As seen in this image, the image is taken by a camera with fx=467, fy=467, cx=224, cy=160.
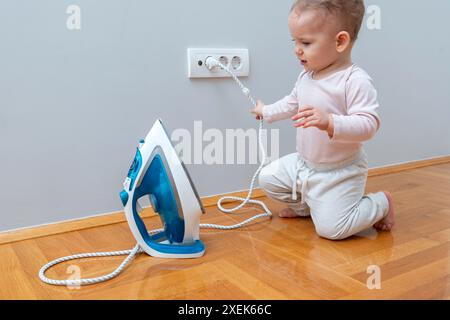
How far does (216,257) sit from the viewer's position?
880mm

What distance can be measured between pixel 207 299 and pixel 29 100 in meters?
0.56

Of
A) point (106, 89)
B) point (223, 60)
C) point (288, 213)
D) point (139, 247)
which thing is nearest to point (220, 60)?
point (223, 60)

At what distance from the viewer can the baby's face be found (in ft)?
2.92

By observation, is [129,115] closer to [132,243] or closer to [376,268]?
[132,243]

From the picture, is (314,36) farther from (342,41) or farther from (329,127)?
(329,127)

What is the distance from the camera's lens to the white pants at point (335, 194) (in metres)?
0.97

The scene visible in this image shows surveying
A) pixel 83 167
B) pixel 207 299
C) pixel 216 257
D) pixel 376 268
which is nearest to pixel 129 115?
pixel 83 167

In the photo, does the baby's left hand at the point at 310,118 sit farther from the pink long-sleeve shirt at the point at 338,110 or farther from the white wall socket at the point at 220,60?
the white wall socket at the point at 220,60

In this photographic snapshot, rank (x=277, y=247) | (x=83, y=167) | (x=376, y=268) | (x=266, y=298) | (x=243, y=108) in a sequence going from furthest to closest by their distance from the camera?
1. (x=243, y=108)
2. (x=83, y=167)
3. (x=277, y=247)
4. (x=376, y=268)
5. (x=266, y=298)

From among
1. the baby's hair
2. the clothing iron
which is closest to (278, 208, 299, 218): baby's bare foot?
the clothing iron

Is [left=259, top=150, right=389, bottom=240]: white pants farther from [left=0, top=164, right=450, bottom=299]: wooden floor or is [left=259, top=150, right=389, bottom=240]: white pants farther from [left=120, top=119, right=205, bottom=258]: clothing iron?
[left=120, top=119, right=205, bottom=258]: clothing iron

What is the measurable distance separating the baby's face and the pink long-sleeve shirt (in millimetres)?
50

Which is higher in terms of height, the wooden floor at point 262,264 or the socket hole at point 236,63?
the socket hole at point 236,63

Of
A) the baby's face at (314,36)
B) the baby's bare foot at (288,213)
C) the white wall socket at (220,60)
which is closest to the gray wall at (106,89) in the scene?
the white wall socket at (220,60)
